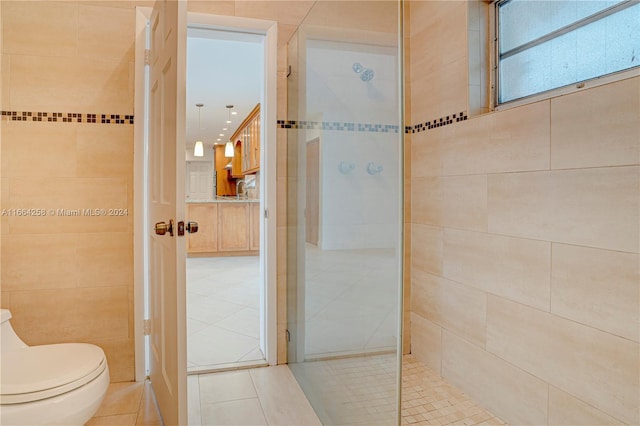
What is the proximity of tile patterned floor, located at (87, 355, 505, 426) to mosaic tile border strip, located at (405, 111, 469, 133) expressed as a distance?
140cm

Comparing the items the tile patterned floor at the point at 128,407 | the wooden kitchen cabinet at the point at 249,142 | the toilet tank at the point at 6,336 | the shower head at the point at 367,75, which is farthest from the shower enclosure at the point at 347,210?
the wooden kitchen cabinet at the point at 249,142

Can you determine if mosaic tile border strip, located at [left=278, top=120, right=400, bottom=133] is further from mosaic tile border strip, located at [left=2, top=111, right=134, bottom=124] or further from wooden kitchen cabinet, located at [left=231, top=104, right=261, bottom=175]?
wooden kitchen cabinet, located at [left=231, top=104, right=261, bottom=175]

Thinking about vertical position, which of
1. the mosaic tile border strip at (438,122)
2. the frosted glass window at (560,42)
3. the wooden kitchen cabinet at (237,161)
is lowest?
the mosaic tile border strip at (438,122)

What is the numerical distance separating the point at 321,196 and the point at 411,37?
4.87 ft

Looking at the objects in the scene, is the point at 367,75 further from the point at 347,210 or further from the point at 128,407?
the point at 128,407

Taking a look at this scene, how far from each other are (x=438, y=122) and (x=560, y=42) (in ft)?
2.41

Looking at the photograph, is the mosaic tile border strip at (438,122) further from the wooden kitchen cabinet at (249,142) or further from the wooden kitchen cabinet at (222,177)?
the wooden kitchen cabinet at (222,177)

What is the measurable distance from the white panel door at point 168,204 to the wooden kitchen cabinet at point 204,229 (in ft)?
13.5

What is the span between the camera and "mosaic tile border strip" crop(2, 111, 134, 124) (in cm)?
207

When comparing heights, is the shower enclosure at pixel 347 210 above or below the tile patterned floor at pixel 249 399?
above

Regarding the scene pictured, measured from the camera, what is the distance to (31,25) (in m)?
2.09

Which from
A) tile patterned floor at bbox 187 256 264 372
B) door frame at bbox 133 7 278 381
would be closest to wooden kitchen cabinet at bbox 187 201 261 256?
tile patterned floor at bbox 187 256 264 372

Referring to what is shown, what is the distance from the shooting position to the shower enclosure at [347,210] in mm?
1260

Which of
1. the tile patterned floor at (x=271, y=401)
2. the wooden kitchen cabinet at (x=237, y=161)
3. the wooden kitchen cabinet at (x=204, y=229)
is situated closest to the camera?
the tile patterned floor at (x=271, y=401)
